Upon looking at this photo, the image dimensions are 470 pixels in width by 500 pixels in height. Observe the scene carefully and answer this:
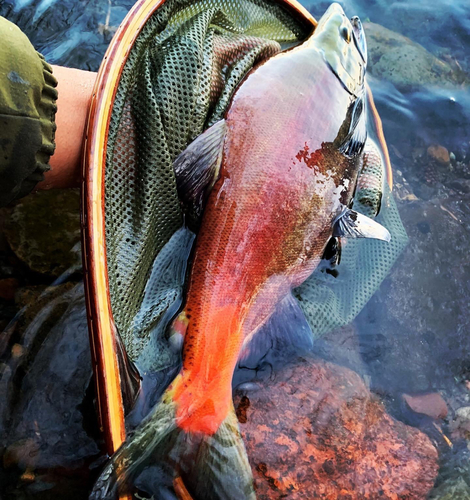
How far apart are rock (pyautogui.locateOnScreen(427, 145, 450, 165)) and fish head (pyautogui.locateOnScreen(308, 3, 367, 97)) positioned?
4.60 ft

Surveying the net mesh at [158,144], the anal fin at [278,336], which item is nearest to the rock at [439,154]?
the net mesh at [158,144]

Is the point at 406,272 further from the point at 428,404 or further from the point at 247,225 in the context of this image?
the point at 247,225

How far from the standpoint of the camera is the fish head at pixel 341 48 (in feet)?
7.77

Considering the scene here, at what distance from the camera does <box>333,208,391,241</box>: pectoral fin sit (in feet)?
7.48

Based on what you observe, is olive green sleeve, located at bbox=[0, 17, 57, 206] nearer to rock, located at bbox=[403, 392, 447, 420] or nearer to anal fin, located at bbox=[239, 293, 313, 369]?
anal fin, located at bbox=[239, 293, 313, 369]

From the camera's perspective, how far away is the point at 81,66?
3.39 m

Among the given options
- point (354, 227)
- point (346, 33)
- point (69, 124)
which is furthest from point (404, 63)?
point (69, 124)

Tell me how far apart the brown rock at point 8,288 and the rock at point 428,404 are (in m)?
2.38

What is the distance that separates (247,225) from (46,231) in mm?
1379

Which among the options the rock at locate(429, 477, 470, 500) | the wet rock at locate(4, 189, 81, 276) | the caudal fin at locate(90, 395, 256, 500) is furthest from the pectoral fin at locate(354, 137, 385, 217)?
the wet rock at locate(4, 189, 81, 276)

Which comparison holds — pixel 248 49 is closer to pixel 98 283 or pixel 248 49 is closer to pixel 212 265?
pixel 212 265

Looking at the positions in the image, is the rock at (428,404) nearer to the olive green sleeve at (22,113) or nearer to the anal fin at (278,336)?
the anal fin at (278,336)

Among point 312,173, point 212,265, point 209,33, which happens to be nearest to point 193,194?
point 212,265

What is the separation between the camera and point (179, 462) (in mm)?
1639
